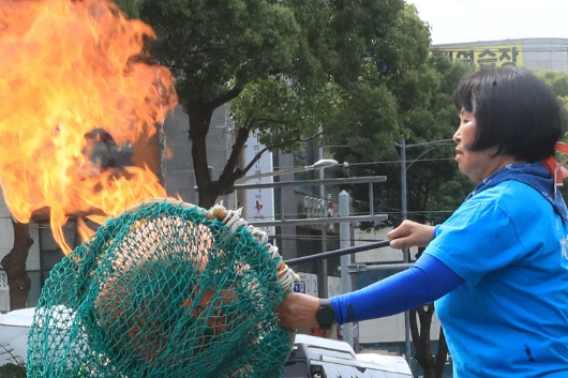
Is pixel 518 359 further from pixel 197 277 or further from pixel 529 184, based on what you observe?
pixel 197 277

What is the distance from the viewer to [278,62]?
17.6m

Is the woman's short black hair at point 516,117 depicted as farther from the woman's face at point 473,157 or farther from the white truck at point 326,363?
the white truck at point 326,363

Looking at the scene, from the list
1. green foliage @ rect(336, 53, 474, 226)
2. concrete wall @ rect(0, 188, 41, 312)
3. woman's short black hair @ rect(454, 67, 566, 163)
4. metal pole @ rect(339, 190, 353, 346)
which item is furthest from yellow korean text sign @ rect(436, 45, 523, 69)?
woman's short black hair @ rect(454, 67, 566, 163)

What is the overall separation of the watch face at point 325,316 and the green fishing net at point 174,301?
0.52ft

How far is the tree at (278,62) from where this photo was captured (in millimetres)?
16906

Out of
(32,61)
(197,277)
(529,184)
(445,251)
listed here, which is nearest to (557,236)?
(529,184)

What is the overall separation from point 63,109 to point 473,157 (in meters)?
2.79

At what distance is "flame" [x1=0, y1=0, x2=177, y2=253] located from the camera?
14.1ft

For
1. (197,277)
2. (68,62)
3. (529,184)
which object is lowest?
(197,277)

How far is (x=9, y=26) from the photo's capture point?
762cm

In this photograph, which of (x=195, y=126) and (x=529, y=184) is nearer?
(x=529, y=184)

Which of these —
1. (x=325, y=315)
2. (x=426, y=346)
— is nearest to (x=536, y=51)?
(x=426, y=346)

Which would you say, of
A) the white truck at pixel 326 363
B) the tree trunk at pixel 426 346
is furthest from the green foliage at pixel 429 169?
the white truck at pixel 326 363

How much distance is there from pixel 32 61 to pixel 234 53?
10.6 meters
